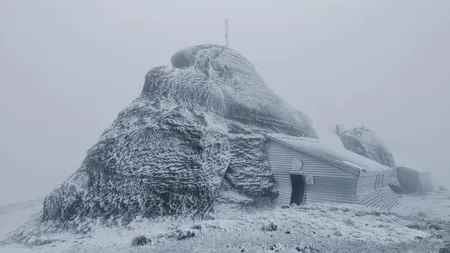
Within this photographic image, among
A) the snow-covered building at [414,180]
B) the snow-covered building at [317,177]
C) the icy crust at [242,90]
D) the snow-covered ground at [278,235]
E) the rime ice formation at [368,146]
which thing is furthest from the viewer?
the rime ice formation at [368,146]

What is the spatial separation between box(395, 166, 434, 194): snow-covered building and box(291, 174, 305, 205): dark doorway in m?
19.8

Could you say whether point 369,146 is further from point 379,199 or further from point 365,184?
point 365,184

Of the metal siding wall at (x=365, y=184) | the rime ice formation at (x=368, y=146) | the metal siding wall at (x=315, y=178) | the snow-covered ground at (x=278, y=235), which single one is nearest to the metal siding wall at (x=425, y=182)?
the rime ice formation at (x=368, y=146)

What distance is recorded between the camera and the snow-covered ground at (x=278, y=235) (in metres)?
8.28

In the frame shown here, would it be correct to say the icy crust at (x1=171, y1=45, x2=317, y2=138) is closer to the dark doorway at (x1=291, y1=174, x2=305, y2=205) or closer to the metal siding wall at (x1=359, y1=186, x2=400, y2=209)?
the dark doorway at (x1=291, y1=174, x2=305, y2=205)

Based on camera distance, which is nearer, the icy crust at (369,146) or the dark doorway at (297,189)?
the dark doorway at (297,189)

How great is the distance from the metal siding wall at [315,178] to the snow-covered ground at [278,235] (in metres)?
1.21

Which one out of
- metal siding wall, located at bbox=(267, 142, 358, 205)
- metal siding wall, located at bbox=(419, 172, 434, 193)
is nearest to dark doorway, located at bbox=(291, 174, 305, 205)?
metal siding wall, located at bbox=(267, 142, 358, 205)

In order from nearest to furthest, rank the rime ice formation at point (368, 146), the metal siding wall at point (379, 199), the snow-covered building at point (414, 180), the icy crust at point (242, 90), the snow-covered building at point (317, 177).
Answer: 1. the snow-covered building at point (317, 177)
2. the metal siding wall at point (379, 199)
3. the icy crust at point (242, 90)
4. the snow-covered building at point (414, 180)
5. the rime ice formation at point (368, 146)

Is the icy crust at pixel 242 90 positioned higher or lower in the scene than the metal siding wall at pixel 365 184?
higher

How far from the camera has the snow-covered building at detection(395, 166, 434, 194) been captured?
2736 cm

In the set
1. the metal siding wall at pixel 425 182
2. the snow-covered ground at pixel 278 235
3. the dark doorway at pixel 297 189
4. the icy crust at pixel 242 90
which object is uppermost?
the icy crust at pixel 242 90

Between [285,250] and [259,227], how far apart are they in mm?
2720

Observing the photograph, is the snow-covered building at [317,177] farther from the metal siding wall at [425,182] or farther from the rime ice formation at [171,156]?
the metal siding wall at [425,182]
